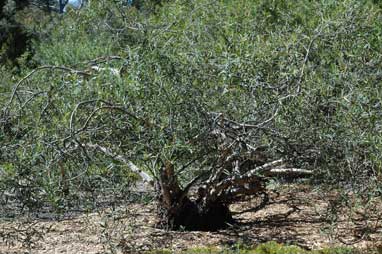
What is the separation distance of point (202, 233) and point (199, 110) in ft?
8.25

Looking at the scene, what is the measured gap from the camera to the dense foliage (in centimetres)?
472

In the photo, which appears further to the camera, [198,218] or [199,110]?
[198,218]

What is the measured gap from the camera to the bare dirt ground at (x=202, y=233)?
6.02m

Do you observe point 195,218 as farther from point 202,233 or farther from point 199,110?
point 199,110

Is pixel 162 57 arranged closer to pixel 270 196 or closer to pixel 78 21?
pixel 78 21

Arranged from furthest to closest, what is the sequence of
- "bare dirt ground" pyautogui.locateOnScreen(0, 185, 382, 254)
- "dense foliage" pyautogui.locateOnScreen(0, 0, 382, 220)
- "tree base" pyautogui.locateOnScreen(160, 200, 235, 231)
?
"tree base" pyautogui.locateOnScreen(160, 200, 235, 231)
"bare dirt ground" pyautogui.locateOnScreen(0, 185, 382, 254)
"dense foliage" pyautogui.locateOnScreen(0, 0, 382, 220)

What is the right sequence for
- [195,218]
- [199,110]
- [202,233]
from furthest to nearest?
[195,218]
[202,233]
[199,110]

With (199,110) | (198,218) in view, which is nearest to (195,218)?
(198,218)

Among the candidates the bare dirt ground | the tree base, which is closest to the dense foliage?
the bare dirt ground

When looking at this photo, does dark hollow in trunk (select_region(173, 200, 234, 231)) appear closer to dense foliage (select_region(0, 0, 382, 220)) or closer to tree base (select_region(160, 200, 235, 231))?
tree base (select_region(160, 200, 235, 231))

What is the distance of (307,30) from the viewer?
19.5 feet

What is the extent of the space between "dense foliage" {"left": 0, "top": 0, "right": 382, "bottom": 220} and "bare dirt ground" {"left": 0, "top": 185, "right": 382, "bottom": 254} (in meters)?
0.64

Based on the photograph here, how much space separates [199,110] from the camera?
4.93 m

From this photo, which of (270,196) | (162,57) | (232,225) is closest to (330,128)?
(162,57)
